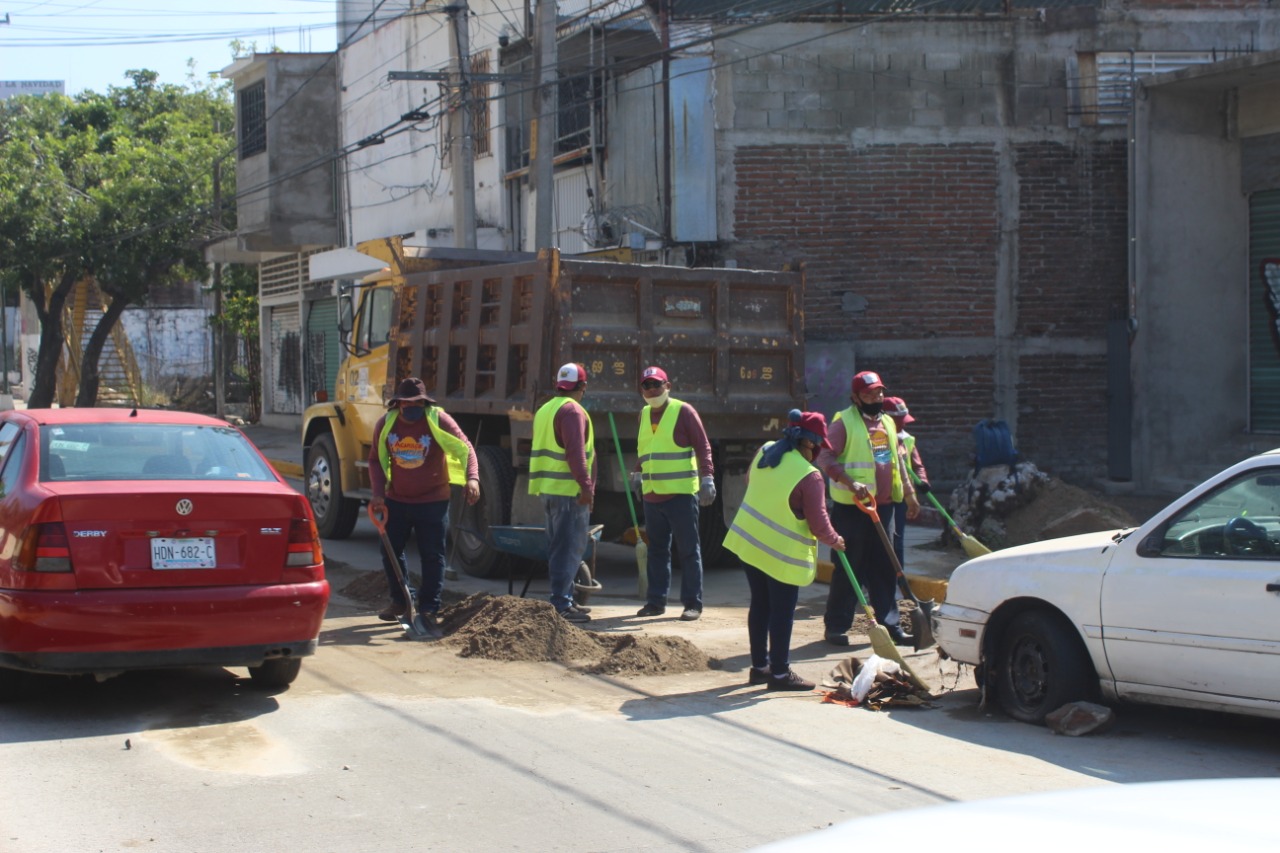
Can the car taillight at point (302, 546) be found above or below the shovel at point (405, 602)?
above

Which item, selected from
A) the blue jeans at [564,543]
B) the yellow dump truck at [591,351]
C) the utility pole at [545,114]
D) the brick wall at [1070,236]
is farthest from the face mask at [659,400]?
the brick wall at [1070,236]

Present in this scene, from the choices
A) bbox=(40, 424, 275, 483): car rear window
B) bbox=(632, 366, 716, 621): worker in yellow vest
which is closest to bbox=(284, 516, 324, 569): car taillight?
bbox=(40, 424, 275, 483): car rear window

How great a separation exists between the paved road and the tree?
2673 centimetres

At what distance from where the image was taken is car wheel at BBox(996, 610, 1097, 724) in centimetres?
708

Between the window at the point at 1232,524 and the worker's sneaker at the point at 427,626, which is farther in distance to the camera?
the worker's sneaker at the point at 427,626

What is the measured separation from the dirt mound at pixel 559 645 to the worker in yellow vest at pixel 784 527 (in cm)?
79

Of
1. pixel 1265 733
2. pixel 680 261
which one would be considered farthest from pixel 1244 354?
pixel 1265 733

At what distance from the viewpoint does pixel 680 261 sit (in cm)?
1708

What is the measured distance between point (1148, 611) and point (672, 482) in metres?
4.09

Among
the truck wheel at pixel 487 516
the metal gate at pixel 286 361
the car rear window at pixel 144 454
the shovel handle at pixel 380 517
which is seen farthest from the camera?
the metal gate at pixel 286 361

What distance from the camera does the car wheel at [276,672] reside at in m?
7.62

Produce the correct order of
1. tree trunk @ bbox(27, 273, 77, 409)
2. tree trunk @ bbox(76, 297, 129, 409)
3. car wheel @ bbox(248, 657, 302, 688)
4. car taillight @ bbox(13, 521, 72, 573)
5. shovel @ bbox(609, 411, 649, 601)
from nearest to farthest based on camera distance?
car taillight @ bbox(13, 521, 72, 573)
car wheel @ bbox(248, 657, 302, 688)
shovel @ bbox(609, 411, 649, 601)
tree trunk @ bbox(76, 297, 129, 409)
tree trunk @ bbox(27, 273, 77, 409)

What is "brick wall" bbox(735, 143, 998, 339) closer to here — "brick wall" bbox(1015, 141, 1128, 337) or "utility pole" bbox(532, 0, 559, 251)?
"brick wall" bbox(1015, 141, 1128, 337)

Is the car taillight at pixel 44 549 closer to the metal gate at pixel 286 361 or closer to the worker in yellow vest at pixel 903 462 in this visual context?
the worker in yellow vest at pixel 903 462
